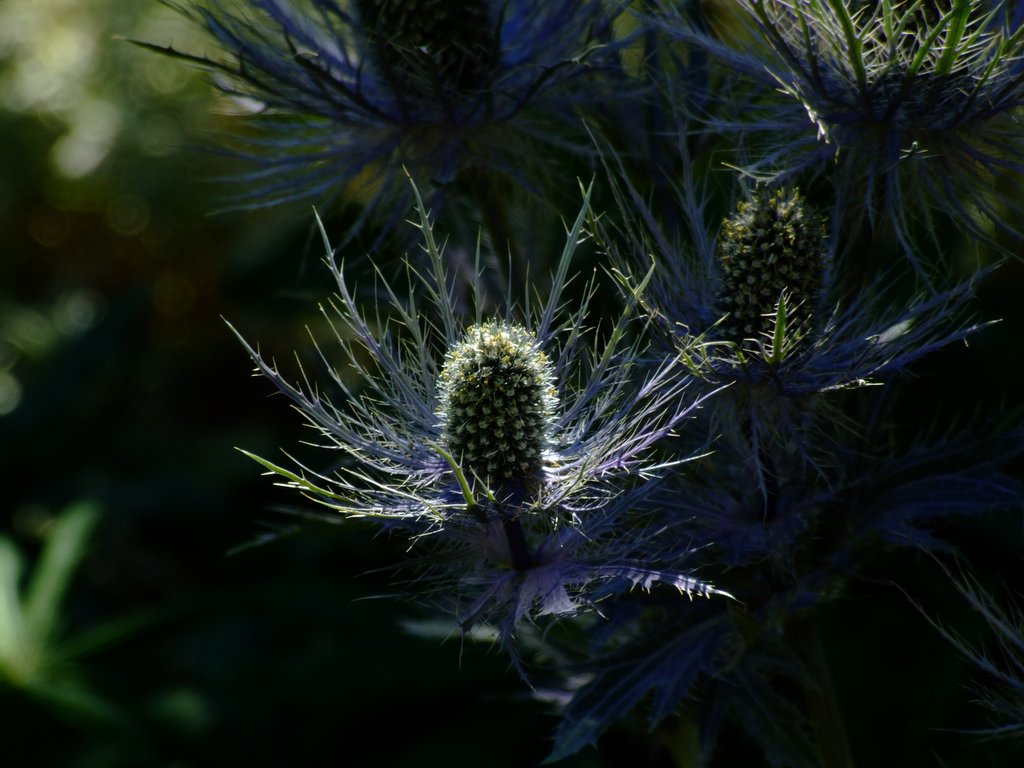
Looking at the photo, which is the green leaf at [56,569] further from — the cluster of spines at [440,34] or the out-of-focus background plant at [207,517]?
the cluster of spines at [440,34]

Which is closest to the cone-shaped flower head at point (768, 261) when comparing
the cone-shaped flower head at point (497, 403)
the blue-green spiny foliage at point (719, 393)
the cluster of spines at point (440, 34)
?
the blue-green spiny foliage at point (719, 393)

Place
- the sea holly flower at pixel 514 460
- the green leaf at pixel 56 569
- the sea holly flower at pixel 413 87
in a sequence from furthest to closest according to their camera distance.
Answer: the green leaf at pixel 56 569, the sea holly flower at pixel 413 87, the sea holly flower at pixel 514 460

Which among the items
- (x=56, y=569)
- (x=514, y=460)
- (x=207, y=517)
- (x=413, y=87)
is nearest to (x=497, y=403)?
(x=514, y=460)

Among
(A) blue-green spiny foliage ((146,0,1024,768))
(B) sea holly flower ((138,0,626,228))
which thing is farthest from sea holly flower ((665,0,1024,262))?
(B) sea holly flower ((138,0,626,228))

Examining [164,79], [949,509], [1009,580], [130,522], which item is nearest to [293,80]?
[949,509]

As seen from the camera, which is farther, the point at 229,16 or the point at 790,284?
the point at 229,16

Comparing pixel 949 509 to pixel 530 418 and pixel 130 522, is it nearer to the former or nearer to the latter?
pixel 530 418

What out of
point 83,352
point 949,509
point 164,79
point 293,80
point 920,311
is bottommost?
point 949,509
